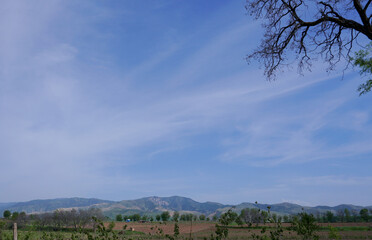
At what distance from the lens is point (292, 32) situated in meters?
8.27

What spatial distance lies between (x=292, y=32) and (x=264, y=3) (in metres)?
1.07

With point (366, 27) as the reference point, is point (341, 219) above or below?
below

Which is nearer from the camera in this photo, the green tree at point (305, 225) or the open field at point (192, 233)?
the green tree at point (305, 225)

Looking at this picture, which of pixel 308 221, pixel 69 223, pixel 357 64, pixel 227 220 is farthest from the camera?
pixel 69 223

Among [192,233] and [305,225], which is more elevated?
[305,225]

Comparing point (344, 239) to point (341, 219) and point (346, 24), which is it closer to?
point (346, 24)

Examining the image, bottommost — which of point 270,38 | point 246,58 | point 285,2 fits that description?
point 246,58

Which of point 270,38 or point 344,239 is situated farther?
Answer: point 344,239

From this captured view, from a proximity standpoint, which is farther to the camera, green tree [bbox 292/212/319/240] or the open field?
the open field

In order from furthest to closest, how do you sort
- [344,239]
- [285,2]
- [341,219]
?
[341,219], [344,239], [285,2]

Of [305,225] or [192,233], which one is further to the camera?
[192,233]

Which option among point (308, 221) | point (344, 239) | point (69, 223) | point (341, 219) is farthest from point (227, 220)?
point (341, 219)

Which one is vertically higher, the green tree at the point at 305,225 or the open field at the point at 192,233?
the green tree at the point at 305,225

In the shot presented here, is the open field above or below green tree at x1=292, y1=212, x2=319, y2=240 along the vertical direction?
below
